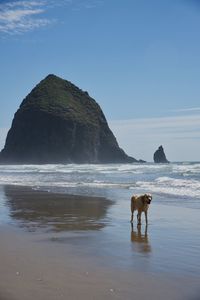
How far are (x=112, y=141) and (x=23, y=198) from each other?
349ft

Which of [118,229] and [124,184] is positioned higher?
[124,184]

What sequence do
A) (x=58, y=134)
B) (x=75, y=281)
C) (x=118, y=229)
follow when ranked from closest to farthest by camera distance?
(x=75, y=281), (x=118, y=229), (x=58, y=134)

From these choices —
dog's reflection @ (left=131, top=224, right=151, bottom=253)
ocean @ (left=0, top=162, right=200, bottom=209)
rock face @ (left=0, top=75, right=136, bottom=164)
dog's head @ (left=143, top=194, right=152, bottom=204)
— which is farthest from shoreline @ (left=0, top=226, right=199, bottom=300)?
rock face @ (left=0, top=75, right=136, bottom=164)

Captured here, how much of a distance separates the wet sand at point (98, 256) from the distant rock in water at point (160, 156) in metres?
122

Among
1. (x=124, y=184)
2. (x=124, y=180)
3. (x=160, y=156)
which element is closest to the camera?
(x=124, y=184)

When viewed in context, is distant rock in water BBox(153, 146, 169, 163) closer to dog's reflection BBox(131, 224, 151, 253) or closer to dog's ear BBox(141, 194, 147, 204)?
dog's ear BBox(141, 194, 147, 204)

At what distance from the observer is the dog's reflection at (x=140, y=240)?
27.2ft

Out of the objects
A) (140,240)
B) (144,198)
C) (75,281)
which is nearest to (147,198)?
(144,198)

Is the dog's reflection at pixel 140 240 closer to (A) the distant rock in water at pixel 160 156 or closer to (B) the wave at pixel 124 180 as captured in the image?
(B) the wave at pixel 124 180

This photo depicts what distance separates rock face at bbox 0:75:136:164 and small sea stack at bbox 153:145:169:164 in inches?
449

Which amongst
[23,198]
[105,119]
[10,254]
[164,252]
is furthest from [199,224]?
[105,119]

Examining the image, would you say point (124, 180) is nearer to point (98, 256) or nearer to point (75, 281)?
point (98, 256)

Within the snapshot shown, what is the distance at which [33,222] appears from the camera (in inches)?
459

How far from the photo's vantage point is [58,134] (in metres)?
116
